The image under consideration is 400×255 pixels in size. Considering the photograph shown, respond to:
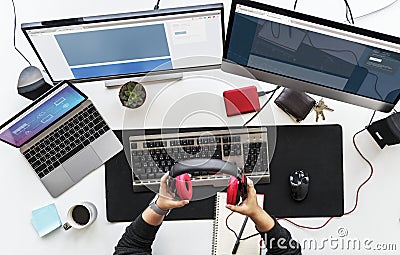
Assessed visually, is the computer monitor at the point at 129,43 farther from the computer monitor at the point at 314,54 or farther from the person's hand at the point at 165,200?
the person's hand at the point at 165,200

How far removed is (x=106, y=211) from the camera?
1.36 m

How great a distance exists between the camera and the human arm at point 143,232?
1.21m

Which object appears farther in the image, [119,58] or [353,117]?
[353,117]

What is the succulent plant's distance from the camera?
1350mm

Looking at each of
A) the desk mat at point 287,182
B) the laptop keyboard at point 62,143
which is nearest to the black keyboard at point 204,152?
the desk mat at point 287,182

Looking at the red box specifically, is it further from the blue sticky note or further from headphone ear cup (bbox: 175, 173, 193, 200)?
the blue sticky note

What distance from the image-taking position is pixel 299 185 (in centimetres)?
132

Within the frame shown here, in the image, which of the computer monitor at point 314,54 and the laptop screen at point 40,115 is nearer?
the computer monitor at point 314,54

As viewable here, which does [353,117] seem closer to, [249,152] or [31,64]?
[249,152]

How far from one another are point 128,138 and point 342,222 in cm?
57

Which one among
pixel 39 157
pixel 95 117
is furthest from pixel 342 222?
pixel 39 157

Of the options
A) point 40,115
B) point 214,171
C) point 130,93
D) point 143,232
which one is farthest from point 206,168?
point 40,115

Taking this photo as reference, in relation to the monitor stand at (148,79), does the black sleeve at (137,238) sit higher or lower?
lower

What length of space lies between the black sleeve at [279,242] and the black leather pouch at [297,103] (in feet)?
0.97
